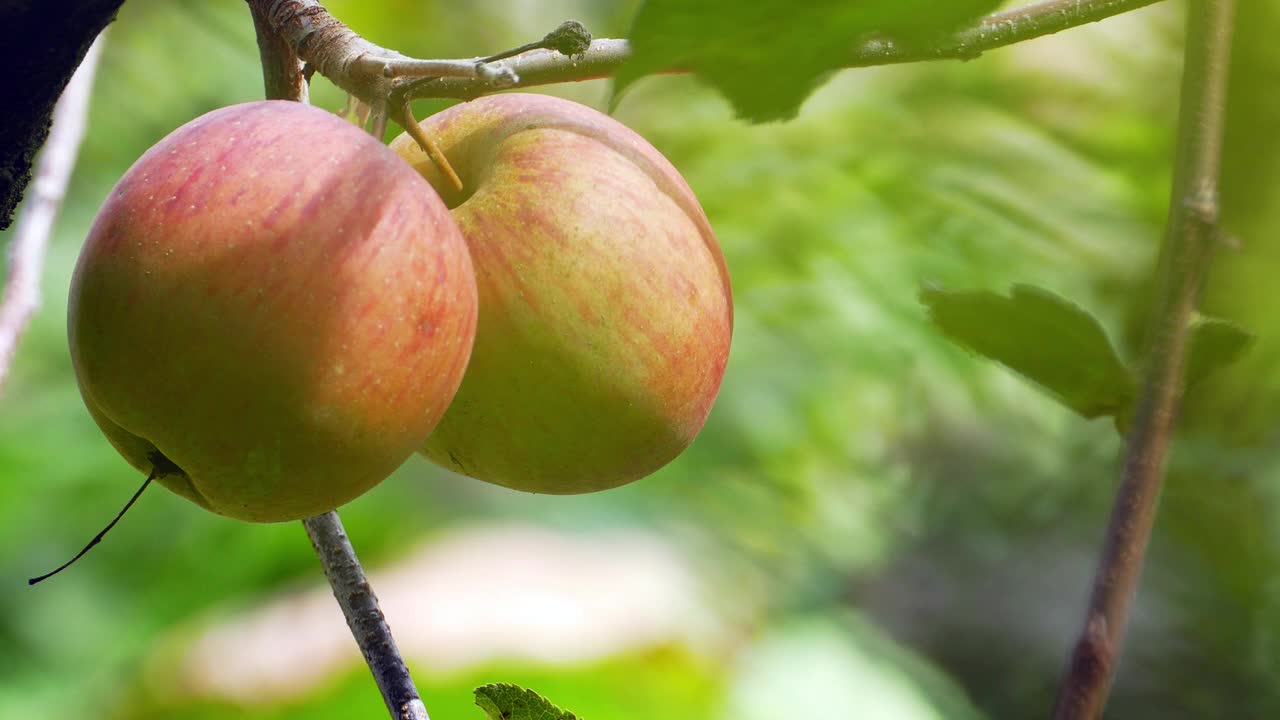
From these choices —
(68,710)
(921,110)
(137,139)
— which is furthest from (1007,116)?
(68,710)

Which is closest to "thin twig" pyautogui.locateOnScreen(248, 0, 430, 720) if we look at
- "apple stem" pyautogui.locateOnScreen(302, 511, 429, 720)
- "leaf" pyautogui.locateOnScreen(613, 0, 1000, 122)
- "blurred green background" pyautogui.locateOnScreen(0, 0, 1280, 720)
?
"apple stem" pyautogui.locateOnScreen(302, 511, 429, 720)

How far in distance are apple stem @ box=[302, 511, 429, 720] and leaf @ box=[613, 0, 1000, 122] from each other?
0.78 feet

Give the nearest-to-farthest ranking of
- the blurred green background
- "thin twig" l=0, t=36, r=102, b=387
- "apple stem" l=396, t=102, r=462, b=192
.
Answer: "apple stem" l=396, t=102, r=462, b=192 → "thin twig" l=0, t=36, r=102, b=387 → the blurred green background

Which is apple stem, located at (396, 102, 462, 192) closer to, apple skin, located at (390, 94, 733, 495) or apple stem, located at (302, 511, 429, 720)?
apple skin, located at (390, 94, 733, 495)

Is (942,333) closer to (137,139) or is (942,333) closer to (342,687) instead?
(342,687)

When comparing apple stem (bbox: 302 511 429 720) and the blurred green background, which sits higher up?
apple stem (bbox: 302 511 429 720)

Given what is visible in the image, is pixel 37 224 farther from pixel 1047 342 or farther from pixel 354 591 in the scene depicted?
pixel 1047 342

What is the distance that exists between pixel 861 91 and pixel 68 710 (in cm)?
159

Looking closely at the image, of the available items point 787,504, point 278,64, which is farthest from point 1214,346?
point 787,504

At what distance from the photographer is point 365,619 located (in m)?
0.46

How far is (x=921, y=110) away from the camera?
1448mm

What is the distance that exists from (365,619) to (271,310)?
0.48 ft

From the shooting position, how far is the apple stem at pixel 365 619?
0.42m

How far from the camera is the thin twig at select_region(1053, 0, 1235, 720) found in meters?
0.23
